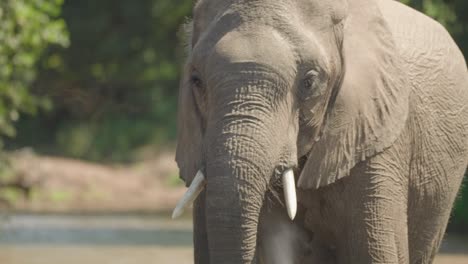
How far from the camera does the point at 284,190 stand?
255 inches

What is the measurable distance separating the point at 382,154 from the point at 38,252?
9943mm

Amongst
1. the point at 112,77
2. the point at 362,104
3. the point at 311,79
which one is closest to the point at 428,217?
the point at 362,104

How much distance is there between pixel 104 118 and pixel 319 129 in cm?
2517

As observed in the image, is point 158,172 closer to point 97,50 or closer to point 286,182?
point 97,50

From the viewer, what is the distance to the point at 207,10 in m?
6.84

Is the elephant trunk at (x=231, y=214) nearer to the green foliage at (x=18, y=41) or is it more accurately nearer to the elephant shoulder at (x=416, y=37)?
the elephant shoulder at (x=416, y=37)

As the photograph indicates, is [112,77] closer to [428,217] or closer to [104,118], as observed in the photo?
[104,118]

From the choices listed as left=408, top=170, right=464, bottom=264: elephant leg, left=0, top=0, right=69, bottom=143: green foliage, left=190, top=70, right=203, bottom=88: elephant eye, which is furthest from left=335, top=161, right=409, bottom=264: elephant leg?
left=0, top=0, right=69, bottom=143: green foliage

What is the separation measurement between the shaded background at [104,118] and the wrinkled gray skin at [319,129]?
9.17 m

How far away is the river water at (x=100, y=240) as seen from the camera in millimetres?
15812

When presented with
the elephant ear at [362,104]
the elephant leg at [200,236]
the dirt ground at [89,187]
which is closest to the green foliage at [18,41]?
the elephant leg at [200,236]

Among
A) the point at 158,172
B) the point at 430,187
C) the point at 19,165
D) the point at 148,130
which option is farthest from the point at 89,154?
the point at 430,187

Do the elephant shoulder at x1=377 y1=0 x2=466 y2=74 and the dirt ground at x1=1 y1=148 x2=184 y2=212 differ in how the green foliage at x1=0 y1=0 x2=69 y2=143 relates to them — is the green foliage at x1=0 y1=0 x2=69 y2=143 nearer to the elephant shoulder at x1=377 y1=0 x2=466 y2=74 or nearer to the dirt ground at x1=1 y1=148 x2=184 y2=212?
the elephant shoulder at x1=377 y1=0 x2=466 y2=74

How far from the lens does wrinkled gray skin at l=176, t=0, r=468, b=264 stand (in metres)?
6.33
